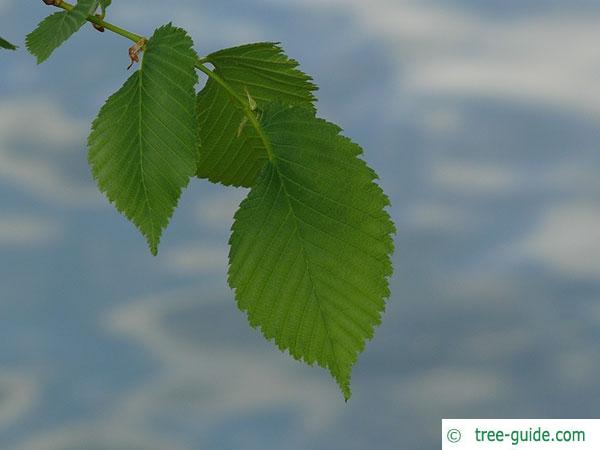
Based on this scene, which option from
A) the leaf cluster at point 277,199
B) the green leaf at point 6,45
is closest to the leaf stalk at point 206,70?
the leaf cluster at point 277,199

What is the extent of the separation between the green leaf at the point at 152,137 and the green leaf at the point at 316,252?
0.55 feet

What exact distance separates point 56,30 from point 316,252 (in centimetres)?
64

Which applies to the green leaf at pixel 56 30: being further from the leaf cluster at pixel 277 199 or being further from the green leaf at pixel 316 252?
the green leaf at pixel 316 252

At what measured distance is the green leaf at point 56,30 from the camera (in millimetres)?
1791

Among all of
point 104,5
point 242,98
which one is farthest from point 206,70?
point 104,5

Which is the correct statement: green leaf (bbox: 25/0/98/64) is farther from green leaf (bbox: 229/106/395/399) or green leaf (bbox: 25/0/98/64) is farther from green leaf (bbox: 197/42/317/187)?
green leaf (bbox: 229/106/395/399)

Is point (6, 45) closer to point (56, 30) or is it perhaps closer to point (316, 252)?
point (56, 30)

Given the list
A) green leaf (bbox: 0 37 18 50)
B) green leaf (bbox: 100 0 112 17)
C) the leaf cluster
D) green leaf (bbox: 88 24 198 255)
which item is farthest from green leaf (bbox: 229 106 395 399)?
green leaf (bbox: 0 37 18 50)

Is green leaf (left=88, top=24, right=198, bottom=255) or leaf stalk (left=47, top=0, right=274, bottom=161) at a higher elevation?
leaf stalk (left=47, top=0, right=274, bottom=161)

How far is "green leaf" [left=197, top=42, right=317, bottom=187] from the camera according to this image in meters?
2.11

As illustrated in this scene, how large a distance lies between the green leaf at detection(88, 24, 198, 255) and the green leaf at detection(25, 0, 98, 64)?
0.15 metres

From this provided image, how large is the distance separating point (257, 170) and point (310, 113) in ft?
0.86

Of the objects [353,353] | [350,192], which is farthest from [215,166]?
[353,353]

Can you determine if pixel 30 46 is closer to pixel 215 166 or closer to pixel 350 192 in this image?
pixel 215 166
